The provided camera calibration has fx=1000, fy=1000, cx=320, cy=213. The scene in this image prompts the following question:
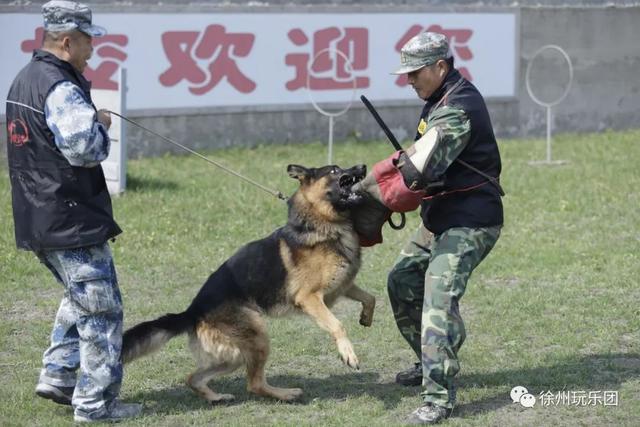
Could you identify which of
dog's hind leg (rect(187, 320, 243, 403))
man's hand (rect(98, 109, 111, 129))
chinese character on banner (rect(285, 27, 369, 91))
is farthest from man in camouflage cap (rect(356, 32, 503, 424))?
chinese character on banner (rect(285, 27, 369, 91))

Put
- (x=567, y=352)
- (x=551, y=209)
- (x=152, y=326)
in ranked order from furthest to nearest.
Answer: (x=551, y=209) → (x=567, y=352) → (x=152, y=326)

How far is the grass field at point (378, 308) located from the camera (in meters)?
5.59

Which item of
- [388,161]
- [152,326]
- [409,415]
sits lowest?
[409,415]

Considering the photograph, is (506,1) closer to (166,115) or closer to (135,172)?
(166,115)

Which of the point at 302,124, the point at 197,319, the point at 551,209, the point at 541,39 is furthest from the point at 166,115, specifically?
the point at 197,319

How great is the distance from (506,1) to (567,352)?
10111mm

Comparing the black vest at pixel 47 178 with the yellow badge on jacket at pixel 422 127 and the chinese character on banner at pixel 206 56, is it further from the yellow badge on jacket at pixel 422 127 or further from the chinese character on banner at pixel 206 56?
the chinese character on banner at pixel 206 56

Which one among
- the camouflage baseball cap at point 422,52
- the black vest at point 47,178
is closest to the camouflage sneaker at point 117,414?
the black vest at point 47,178

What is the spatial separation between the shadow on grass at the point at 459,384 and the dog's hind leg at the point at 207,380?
57mm

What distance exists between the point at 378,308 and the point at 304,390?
1.82 meters

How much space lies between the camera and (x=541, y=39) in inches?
623

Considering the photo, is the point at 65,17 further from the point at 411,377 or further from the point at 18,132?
the point at 411,377

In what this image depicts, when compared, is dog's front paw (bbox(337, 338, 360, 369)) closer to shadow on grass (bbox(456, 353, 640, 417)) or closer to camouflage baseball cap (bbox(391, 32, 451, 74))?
shadow on grass (bbox(456, 353, 640, 417))

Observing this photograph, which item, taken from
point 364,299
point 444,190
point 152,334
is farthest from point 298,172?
point 152,334
